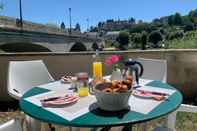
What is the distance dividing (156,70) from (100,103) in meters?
1.39

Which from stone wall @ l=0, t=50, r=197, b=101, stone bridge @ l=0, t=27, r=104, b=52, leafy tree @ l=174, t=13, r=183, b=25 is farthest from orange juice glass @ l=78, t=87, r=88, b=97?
leafy tree @ l=174, t=13, r=183, b=25

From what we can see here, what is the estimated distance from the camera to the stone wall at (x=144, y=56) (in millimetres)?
3410

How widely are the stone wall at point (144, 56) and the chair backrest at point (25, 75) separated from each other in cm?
88

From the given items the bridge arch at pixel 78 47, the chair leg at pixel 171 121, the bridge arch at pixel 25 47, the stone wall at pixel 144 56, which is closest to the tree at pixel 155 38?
the bridge arch at pixel 78 47

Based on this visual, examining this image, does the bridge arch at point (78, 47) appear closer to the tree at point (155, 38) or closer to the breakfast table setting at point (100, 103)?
the tree at point (155, 38)

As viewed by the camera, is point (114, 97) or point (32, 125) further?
point (32, 125)

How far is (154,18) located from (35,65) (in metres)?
43.8

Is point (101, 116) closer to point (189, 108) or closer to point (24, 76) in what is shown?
point (189, 108)

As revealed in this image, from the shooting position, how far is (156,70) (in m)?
2.46

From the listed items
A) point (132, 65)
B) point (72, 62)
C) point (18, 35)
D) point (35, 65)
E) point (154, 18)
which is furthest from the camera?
point (154, 18)

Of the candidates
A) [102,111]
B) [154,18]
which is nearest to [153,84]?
[102,111]

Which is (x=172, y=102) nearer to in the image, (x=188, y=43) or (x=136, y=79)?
(x=136, y=79)

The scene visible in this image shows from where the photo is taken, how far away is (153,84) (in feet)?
5.74

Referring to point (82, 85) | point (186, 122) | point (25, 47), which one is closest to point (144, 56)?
point (186, 122)
